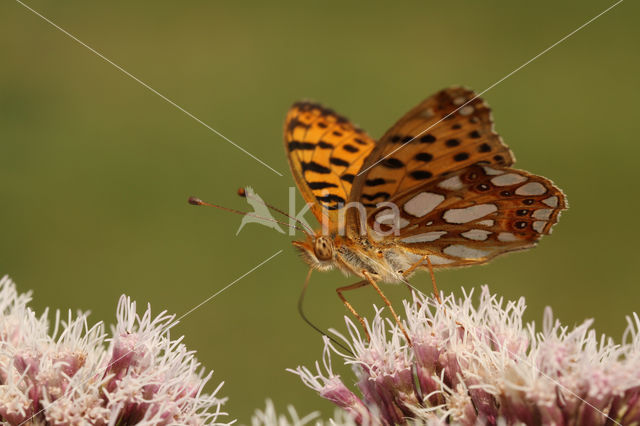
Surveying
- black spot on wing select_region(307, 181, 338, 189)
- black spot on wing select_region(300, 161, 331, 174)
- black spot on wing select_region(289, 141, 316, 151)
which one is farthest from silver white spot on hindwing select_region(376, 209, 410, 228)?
black spot on wing select_region(289, 141, 316, 151)

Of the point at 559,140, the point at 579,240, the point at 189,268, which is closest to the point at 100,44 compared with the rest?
the point at 189,268

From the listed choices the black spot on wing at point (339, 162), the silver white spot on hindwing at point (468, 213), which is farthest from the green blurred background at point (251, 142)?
the silver white spot on hindwing at point (468, 213)

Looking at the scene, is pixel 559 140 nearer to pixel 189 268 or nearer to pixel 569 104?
pixel 569 104

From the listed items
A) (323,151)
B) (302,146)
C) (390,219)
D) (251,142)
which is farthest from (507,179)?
(251,142)

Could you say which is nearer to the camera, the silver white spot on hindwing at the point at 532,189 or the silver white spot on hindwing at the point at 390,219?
the silver white spot on hindwing at the point at 532,189

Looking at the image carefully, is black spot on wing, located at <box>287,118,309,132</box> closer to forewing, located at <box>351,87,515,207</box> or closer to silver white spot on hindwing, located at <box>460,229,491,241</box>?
forewing, located at <box>351,87,515,207</box>

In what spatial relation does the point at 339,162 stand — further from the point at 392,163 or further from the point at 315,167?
the point at 392,163

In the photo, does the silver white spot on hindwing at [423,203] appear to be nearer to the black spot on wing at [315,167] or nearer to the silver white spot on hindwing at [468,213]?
the silver white spot on hindwing at [468,213]

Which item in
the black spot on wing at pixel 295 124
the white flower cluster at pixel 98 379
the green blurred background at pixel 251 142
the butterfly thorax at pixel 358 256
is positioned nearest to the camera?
the white flower cluster at pixel 98 379
